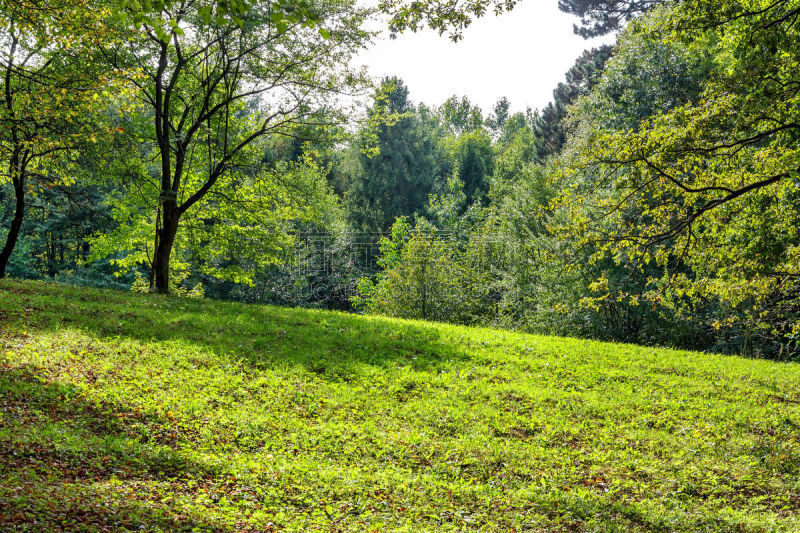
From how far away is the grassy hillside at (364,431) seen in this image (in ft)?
20.3

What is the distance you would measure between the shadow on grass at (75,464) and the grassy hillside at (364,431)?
0.02 metres

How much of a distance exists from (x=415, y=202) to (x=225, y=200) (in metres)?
29.6

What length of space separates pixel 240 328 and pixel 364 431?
224 inches

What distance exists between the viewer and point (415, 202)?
156 ft

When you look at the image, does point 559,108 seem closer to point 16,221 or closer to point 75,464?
point 16,221

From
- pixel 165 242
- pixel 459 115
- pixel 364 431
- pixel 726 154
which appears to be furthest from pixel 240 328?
pixel 459 115

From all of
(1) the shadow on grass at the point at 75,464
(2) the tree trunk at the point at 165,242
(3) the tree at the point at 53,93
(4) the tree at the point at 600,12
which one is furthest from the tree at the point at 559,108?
(1) the shadow on grass at the point at 75,464

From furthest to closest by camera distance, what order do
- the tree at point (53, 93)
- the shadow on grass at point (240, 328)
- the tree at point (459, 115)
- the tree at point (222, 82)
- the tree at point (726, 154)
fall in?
the tree at point (459, 115)
the tree at point (222, 82)
the shadow on grass at point (240, 328)
the tree at point (53, 93)
the tree at point (726, 154)

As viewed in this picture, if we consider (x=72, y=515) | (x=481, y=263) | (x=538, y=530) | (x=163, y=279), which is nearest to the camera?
(x=72, y=515)

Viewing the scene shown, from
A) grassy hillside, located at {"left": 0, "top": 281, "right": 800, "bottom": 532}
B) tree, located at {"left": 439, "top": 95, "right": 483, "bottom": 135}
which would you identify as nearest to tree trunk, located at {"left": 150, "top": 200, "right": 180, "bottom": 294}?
grassy hillside, located at {"left": 0, "top": 281, "right": 800, "bottom": 532}

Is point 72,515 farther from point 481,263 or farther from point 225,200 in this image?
point 481,263

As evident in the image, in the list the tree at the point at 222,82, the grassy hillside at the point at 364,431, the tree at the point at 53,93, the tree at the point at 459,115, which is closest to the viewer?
the grassy hillside at the point at 364,431

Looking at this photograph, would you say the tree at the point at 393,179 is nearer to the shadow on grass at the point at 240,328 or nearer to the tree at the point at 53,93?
the shadow on grass at the point at 240,328

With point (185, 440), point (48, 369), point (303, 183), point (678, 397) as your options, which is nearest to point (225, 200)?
point (303, 183)
